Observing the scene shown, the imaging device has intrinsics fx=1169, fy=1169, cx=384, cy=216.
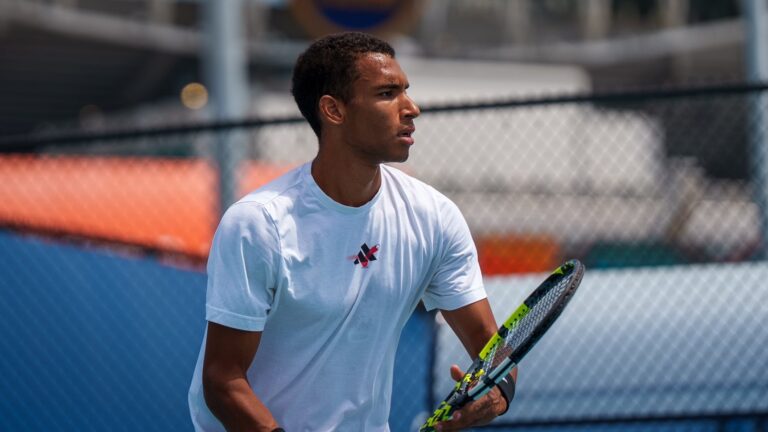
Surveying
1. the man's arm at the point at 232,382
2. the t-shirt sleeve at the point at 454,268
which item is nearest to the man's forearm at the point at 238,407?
the man's arm at the point at 232,382

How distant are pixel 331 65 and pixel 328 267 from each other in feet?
1.86

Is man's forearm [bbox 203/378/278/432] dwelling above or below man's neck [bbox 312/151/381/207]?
below

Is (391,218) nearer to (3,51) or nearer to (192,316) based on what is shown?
(192,316)

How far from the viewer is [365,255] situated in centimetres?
329

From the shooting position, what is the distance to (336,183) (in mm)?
3311

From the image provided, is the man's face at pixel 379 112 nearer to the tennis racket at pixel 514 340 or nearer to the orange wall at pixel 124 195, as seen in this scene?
the tennis racket at pixel 514 340

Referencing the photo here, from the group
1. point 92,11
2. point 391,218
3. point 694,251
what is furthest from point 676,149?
point 391,218

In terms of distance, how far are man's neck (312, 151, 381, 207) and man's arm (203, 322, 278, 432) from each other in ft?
1.54

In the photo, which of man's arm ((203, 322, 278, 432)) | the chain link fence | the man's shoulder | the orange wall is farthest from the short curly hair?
the orange wall

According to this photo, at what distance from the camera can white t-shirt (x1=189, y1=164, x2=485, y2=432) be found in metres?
3.12

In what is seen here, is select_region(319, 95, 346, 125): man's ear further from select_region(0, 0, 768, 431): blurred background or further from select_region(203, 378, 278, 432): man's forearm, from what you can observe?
select_region(0, 0, 768, 431): blurred background

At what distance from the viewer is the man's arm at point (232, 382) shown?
3.09 metres

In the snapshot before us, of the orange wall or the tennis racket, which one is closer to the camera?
the tennis racket

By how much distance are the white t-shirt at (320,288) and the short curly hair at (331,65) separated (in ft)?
0.75
